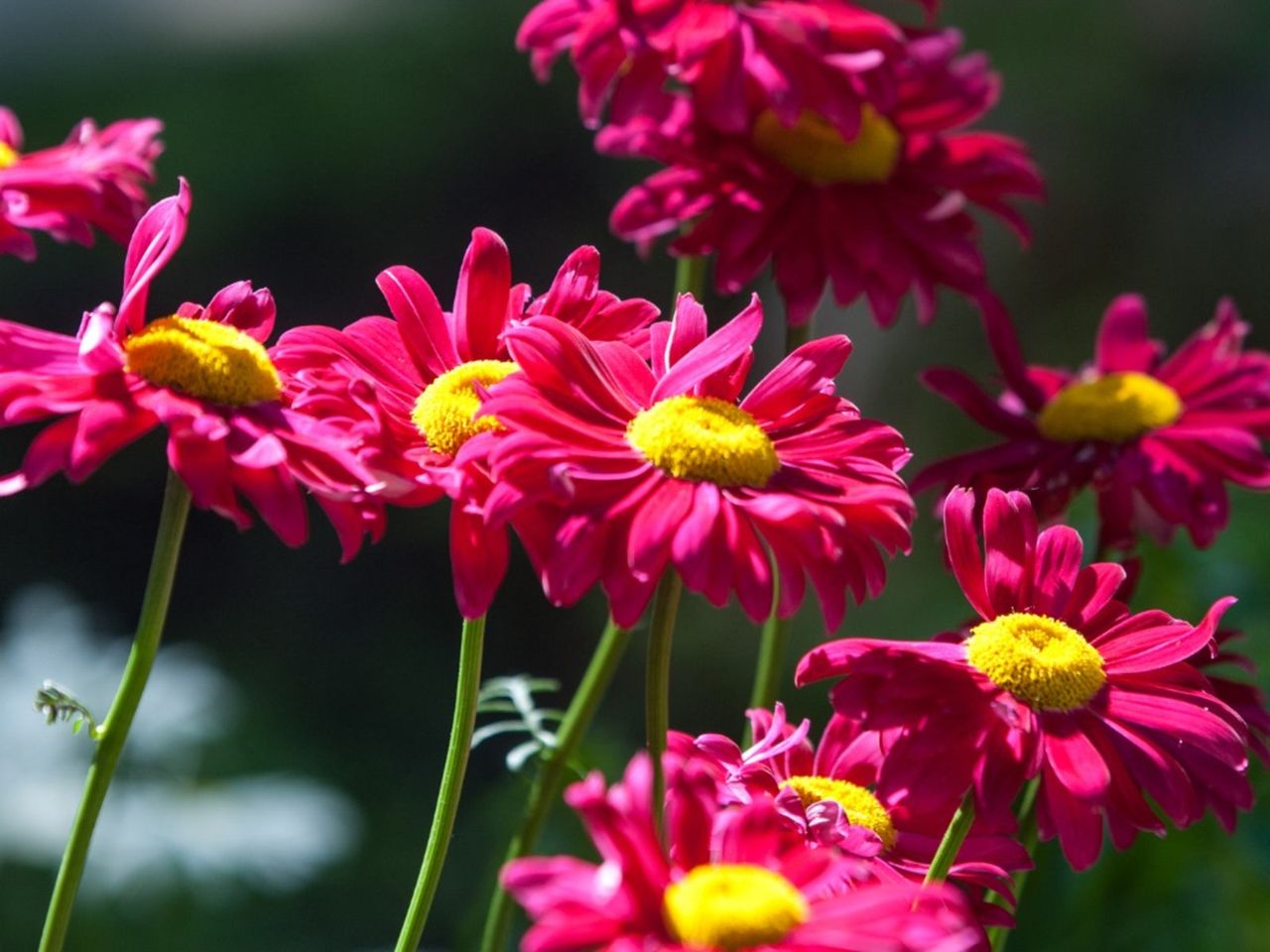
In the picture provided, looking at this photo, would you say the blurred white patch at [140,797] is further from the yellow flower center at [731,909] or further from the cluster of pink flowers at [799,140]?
the yellow flower center at [731,909]

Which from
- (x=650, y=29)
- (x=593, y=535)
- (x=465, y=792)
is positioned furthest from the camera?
(x=465, y=792)

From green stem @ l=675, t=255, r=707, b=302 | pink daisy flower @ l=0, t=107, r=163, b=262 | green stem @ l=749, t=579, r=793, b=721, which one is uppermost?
pink daisy flower @ l=0, t=107, r=163, b=262

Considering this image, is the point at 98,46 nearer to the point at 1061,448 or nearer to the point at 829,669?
the point at 1061,448

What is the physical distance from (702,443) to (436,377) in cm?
8

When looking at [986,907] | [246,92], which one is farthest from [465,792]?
[986,907]

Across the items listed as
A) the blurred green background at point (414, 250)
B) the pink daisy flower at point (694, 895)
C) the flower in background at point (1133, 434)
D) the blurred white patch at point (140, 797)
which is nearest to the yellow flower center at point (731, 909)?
the pink daisy flower at point (694, 895)

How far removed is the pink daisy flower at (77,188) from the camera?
472 mm

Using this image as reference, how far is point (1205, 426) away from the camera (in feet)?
1.73

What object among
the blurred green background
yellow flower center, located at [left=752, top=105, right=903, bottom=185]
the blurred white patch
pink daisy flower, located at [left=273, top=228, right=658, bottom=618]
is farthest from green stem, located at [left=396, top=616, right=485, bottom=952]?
the blurred green background

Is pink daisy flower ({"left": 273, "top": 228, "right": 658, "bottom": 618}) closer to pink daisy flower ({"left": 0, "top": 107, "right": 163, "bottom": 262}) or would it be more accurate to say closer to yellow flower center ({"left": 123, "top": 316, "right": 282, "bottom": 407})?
yellow flower center ({"left": 123, "top": 316, "right": 282, "bottom": 407})

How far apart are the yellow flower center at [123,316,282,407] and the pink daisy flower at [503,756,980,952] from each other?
5.5 inches

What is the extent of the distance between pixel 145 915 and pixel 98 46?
1.00 m

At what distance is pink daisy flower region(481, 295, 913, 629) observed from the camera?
32cm

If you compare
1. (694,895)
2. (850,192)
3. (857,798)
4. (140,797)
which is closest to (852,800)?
(857,798)
